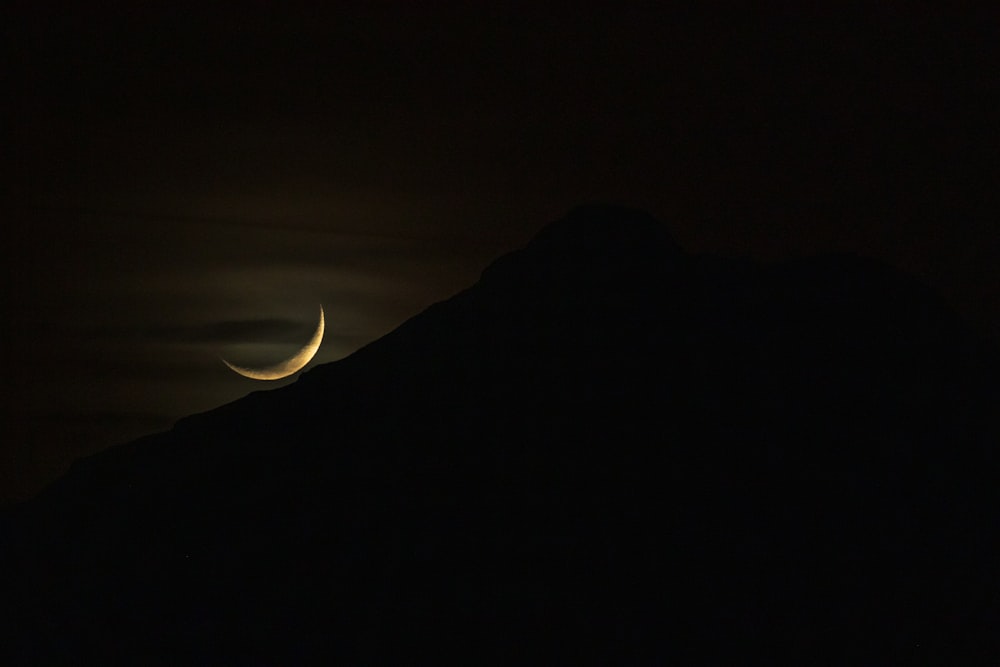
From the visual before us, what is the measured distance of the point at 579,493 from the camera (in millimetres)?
55750

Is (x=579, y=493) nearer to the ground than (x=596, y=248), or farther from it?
nearer to the ground

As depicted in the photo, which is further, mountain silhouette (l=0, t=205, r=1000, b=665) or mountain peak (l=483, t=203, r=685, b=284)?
mountain peak (l=483, t=203, r=685, b=284)

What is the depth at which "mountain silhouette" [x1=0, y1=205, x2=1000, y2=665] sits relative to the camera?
49.1 meters

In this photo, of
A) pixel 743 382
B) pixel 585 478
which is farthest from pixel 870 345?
pixel 585 478

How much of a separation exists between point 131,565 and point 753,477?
111ft

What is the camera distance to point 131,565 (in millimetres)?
57062

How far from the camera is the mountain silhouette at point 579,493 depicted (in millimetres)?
49062

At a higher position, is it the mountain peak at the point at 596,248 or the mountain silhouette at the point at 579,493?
the mountain peak at the point at 596,248

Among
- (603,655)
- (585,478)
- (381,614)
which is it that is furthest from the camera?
(585,478)

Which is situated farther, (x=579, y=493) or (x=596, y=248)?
(x=596, y=248)

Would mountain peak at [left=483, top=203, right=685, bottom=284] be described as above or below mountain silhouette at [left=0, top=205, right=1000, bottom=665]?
above

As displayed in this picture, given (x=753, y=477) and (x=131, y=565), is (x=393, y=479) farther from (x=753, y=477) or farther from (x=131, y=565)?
(x=753, y=477)

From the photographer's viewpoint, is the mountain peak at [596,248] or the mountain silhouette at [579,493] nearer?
the mountain silhouette at [579,493]

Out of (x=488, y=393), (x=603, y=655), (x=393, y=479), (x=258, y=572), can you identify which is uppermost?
(x=488, y=393)
